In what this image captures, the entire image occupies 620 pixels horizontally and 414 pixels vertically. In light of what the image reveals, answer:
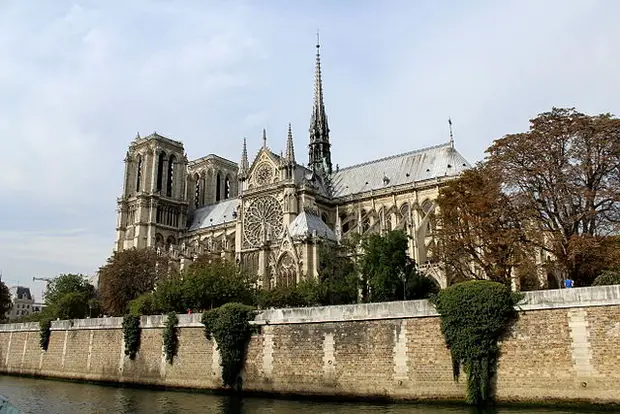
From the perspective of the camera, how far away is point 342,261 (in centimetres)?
4391

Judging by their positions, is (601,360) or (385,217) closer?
(601,360)

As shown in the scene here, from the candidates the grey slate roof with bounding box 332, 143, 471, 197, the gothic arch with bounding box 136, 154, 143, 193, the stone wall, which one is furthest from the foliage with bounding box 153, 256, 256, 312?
the gothic arch with bounding box 136, 154, 143, 193

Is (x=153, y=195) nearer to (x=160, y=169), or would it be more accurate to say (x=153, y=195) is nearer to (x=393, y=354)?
(x=160, y=169)

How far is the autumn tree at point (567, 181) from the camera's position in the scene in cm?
2414

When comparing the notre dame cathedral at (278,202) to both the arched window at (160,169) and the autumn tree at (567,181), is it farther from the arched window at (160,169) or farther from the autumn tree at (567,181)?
the autumn tree at (567,181)

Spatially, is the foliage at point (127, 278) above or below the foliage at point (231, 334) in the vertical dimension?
above

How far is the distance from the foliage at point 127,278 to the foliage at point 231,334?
2179cm

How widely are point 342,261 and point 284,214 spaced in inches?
543

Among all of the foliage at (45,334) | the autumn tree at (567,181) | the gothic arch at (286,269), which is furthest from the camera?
the gothic arch at (286,269)

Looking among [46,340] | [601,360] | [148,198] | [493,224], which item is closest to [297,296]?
[493,224]

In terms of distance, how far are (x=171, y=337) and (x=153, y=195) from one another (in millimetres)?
48250

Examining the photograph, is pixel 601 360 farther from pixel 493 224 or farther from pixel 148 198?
pixel 148 198

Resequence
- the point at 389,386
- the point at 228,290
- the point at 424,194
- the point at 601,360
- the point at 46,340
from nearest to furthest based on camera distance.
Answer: the point at 601,360 < the point at 389,386 < the point at 228,290 < the point at 46,340 < the point at 424,194

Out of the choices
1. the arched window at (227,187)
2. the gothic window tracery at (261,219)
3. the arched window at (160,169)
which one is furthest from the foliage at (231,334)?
the arched window at (227,187)
